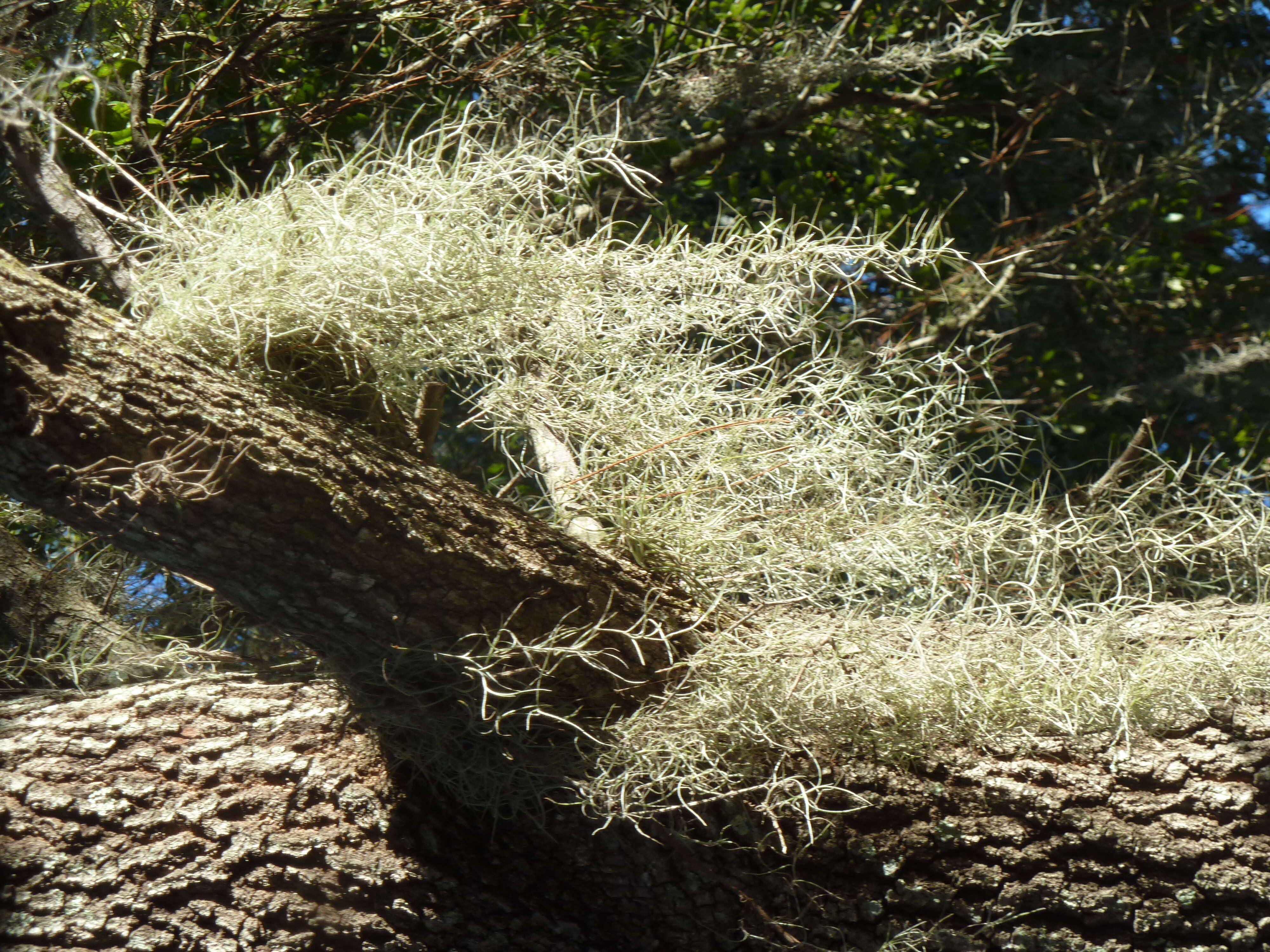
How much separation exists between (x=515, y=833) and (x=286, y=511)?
1.73 ft

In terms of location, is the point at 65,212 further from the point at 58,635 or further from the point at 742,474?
the point at 742,474

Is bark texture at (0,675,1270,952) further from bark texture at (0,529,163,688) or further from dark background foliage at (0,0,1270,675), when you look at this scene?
dark background foliage at (0,0,1270,675)

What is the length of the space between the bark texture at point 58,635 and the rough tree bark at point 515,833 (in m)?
0.26

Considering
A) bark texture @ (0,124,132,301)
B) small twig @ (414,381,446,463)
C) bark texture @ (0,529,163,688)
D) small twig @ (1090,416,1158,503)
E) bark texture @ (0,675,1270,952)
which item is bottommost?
bark texture @ (0,529,163,688)

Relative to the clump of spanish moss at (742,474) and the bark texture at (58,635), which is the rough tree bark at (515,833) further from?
the bark texture at (58,635)

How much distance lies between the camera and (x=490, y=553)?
116 centimetres

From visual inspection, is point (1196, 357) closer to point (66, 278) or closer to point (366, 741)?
point (366, 741)

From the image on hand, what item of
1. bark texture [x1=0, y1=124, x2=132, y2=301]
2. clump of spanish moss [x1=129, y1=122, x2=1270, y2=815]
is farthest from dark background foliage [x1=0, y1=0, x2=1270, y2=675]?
clump of spanish moss [x1=129, y1=122, x2=1270, y2=815]

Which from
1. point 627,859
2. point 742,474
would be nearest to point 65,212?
point 742,474

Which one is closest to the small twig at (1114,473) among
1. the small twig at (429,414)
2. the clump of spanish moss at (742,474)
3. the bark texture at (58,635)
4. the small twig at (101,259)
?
the clump of spanish moss at (742,474)

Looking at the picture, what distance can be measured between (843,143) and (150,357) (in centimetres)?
222

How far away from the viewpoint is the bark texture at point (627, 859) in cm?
119

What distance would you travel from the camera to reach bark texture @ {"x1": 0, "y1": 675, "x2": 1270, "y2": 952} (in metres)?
1.19

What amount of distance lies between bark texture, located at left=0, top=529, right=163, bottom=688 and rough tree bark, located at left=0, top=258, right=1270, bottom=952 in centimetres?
26
